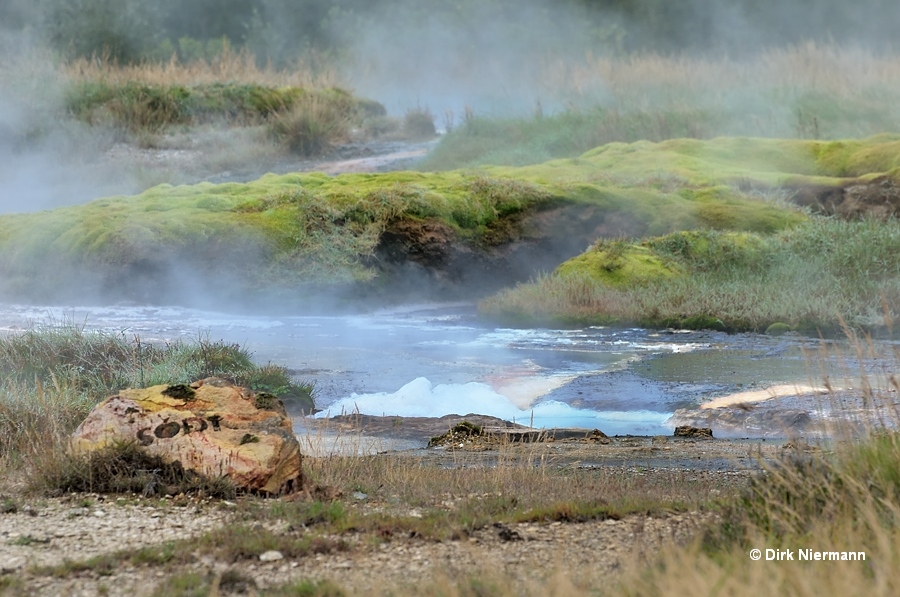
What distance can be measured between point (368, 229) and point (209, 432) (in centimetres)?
934

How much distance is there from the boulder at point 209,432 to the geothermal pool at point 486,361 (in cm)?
305

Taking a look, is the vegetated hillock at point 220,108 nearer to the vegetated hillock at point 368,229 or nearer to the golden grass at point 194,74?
the golden grass at point 194,74

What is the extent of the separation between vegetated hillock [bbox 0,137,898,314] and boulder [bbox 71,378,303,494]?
774 cm

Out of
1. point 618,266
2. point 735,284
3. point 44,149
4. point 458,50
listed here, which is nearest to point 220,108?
point 44,149

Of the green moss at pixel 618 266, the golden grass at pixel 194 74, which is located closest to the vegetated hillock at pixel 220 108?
the golden grass at pixel 194 74

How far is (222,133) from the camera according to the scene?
2388cm

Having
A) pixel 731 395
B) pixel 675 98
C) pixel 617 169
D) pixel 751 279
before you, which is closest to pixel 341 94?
pixel 675 98

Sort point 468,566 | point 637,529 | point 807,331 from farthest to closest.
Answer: point 807,331
point 637,529
point 468,566

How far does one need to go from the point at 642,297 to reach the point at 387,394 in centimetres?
429

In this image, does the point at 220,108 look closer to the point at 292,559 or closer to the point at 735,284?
the point at 735,284

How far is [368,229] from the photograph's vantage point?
1454cm

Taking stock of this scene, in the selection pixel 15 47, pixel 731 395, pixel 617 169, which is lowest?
pixel 731 395

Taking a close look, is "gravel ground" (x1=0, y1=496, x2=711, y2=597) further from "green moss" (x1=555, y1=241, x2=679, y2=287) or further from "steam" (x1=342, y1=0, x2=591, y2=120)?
"steam" (x1=342, y1=0, x2=591, y2=120)

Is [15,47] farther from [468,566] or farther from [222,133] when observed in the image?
[468,566]
